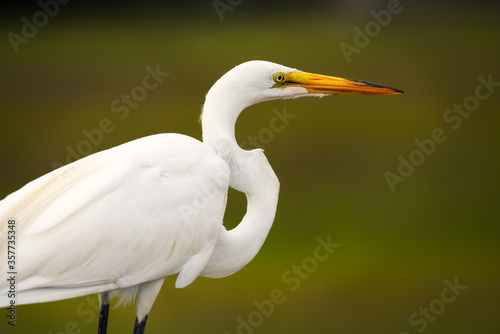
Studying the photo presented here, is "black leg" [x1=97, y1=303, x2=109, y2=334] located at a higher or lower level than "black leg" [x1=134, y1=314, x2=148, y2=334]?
higher

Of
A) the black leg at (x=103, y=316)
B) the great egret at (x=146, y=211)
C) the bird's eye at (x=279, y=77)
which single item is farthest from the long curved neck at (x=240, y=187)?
the black leg at (x=103, y=316)

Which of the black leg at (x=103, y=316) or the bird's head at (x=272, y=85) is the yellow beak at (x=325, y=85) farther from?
the black leg at (x=103, y=316)

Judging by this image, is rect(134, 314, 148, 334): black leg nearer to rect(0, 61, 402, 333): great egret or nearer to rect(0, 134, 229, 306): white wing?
rect(0, 61, 402, 333): great egret

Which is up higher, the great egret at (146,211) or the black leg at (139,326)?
the great egret at (146,211)

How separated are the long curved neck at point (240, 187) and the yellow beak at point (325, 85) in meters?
0.20

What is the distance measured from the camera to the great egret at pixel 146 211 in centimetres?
165

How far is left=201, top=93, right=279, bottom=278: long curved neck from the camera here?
1866 mm

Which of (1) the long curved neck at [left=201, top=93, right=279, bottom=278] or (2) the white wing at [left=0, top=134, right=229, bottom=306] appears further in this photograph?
(1) the long curved neck at [left=201, top=93, right=279, bottom=278]

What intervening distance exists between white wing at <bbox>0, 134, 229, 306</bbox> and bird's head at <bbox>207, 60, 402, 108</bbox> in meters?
0.19

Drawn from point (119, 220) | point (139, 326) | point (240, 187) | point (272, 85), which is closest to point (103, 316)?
point (139, 326)

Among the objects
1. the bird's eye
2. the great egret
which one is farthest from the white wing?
the bird's eye

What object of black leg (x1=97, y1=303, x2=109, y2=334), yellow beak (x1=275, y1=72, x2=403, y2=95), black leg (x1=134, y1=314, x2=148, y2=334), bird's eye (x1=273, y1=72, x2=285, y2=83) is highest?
bird's eye (x1=273, y1=72, x2=285, y2=83)

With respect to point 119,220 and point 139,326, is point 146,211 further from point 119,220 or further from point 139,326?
point 139,326

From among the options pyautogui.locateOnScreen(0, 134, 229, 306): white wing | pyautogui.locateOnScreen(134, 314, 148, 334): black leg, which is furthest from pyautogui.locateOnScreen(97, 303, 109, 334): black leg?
pyautogui.locateOnScreen(0, 134, 229, 306): white wing
